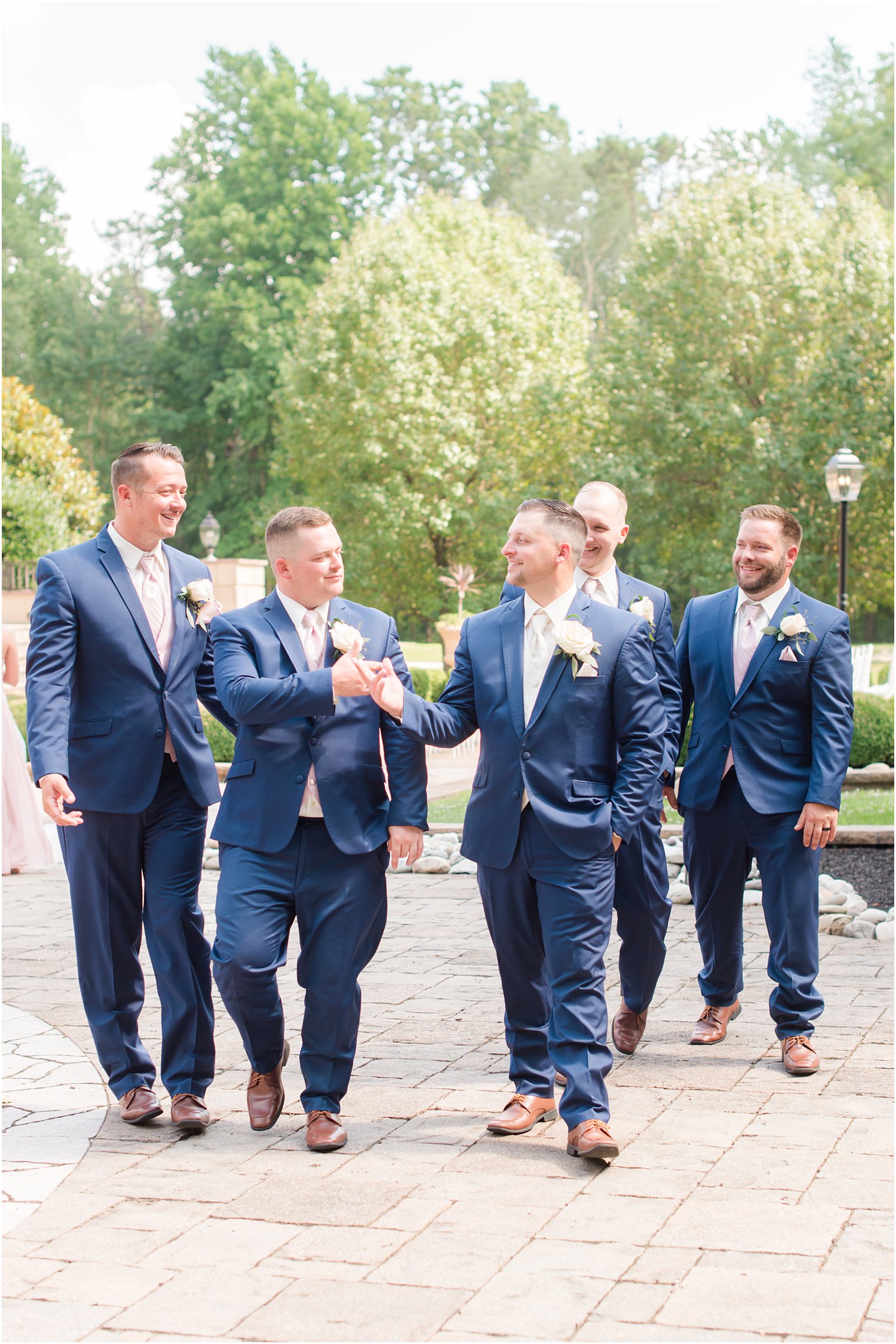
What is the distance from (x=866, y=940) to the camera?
7.47 m

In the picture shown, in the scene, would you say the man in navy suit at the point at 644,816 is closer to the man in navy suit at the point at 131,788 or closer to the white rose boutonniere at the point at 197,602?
the white rose boutonniere at the point at 197,602

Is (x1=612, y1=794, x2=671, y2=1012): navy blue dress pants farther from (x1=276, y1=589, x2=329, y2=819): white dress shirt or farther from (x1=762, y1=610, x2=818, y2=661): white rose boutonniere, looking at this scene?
(x1=276, y1=589, x2=329, y2=819): white dress shirt

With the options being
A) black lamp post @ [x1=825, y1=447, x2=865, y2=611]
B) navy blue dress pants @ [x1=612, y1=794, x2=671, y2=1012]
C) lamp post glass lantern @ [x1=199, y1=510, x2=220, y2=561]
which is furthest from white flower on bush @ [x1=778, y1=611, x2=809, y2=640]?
lamp post glass lantern @ [x1=199, y1=510, x2=220, y2=561]

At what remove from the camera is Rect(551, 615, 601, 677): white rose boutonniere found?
4.38m

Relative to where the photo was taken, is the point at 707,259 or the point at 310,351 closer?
the point at 707,259

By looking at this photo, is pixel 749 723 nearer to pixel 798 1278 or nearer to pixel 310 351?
pixel 798 1278

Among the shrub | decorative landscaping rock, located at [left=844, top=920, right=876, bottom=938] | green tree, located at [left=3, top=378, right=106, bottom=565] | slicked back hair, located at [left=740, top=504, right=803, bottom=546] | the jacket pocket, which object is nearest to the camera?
the jacket pocket

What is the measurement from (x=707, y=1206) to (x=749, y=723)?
2053 mm

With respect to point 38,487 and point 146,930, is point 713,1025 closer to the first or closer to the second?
point 146,930

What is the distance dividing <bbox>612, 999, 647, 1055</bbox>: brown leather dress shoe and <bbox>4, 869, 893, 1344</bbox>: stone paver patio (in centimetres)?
7

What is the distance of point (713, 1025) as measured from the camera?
18.5 feet

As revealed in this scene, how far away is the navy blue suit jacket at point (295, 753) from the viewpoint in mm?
4484

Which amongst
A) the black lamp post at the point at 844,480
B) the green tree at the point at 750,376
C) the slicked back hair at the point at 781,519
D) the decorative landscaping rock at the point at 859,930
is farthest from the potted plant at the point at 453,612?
the slicked back hair at the point at 781,519

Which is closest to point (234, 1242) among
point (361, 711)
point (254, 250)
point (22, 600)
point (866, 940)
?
point (361, 711)
